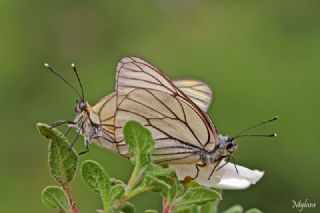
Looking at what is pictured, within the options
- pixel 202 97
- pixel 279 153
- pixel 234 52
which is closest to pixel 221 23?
pixel 234 52

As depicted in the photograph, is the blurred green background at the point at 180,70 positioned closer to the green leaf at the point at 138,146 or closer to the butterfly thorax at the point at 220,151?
the butterfly thorax at the point at 220,151

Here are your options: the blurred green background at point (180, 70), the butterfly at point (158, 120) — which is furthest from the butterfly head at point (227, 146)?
the blurred green background at point (180, 70)

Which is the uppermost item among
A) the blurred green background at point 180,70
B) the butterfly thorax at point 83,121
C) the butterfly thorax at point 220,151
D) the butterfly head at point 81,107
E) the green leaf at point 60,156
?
the blurred green background at point 180,70

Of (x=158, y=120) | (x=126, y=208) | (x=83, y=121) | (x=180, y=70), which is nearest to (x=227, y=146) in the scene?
(x=158, y=120)

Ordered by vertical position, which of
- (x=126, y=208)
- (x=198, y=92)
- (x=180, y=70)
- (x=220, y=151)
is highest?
(x=180, y=70)

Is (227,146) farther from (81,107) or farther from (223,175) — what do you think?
(81,107)

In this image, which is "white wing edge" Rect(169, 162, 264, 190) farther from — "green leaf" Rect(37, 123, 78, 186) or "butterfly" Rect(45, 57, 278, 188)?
"green leaf" Rect(37, 123, 78, 186)
